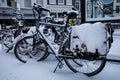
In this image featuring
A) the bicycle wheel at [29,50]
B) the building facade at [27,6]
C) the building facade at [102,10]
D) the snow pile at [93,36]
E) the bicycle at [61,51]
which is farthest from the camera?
the building facade at [27,6]

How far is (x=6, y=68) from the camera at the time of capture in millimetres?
3615

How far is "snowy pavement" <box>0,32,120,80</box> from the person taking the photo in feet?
9.76

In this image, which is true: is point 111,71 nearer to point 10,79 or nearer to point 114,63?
point 114,63

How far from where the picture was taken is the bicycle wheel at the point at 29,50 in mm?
3818

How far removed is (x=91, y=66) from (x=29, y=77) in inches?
38.1

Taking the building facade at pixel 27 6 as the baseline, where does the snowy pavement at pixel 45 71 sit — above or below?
below

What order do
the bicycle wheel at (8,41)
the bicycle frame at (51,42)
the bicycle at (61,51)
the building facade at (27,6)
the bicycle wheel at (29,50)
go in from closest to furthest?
the bicycle at (61,51) < the bicycle frame at (51,42) < the bicycle wheel at (29,50) < the bicycle wheel at (8,41) < the building facade at (27,6)

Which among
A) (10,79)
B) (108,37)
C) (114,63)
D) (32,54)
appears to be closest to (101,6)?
(114,63)

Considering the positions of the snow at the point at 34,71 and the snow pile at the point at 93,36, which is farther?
the snow at the point at 34,71

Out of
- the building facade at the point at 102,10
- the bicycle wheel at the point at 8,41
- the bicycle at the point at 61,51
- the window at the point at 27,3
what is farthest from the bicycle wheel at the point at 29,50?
the window at the point at 27,3

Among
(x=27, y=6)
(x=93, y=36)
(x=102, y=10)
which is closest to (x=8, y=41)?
(x=102, y=10)

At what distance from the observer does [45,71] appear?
3.29m

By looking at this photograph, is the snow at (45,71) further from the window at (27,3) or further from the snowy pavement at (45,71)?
the window at (27,3)

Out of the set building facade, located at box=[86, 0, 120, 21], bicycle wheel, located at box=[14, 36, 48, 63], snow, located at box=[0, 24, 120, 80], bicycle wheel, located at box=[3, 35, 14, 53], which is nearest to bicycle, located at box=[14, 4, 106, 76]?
bicycle wheel, located at box=[14, 36, 48, 63]
